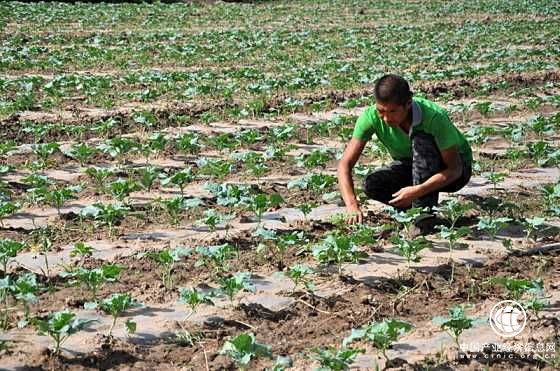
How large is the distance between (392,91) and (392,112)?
142 millimetres

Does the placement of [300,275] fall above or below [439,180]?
below

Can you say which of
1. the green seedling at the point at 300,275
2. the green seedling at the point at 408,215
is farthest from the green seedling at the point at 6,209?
the green seedling at the point at 408,215

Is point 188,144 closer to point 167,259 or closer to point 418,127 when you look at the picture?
point 418,127

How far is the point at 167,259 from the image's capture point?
4.53 meters

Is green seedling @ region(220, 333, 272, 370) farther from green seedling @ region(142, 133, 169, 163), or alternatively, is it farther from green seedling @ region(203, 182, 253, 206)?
green seedling @ region(142, 133, 169, 163)

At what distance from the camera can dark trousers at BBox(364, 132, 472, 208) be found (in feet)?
17.3

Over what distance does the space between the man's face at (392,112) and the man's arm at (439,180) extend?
44 centimetres

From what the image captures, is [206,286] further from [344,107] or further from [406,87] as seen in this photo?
[344,107]

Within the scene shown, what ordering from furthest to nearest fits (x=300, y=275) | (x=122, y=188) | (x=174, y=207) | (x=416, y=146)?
(x=122, y=188)
(x=174, y=207)
(x=416, y=146)
(x=300, y=275)

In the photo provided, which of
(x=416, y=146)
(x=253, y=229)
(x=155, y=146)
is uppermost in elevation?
(x=416, y=146)

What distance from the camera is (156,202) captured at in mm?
6086

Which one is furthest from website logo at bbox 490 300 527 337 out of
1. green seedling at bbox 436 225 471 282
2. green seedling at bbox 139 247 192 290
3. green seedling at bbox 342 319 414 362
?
green seedling at bbox 139 247 192 290

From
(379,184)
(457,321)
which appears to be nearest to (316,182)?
(379,184)

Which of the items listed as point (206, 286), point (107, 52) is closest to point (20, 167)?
point (206, 286)
